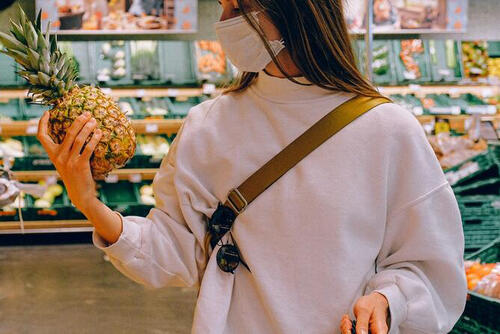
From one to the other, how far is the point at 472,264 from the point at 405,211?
187 centimetres

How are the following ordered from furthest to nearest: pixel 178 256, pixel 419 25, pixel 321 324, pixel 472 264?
pixel 419 25 → pixel 472 264 → pixel 178 256 → pixel 321 324

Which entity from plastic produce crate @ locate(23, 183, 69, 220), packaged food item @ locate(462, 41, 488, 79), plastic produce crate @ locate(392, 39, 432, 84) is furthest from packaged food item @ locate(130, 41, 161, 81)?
packaged food item @ locate(462, 41, 488, 79)

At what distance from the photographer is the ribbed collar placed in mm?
1417

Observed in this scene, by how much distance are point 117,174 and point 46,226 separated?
853mm

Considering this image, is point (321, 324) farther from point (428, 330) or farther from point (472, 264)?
point (472, 264)

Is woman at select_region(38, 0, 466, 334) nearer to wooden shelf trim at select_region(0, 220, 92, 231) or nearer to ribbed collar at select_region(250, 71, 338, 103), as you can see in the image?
ribbed collar at select_region(250, 71, 338, 103)

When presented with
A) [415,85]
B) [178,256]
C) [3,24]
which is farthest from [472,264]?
[3,24]

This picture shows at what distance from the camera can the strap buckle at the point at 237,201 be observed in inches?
54.4

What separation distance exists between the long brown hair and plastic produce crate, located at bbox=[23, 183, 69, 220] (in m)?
5.23

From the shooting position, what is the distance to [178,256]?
148 centimetres

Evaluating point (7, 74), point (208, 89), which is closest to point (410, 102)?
point (208, 89)

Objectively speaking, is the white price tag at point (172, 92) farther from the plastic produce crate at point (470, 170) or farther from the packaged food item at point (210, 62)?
the plastic produce crate at point (470, 170)

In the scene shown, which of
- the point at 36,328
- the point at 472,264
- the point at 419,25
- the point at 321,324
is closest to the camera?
the point at 321,324

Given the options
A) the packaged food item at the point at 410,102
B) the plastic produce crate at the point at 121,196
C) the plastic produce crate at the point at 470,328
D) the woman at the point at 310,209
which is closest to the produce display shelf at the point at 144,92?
the plastic produce crate at the point at 121,196
